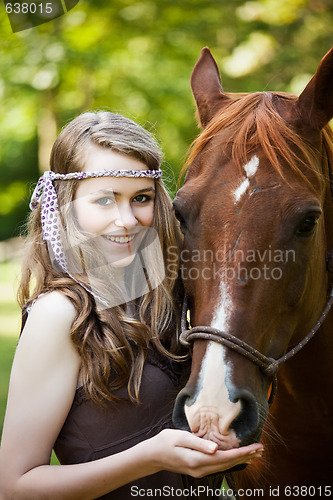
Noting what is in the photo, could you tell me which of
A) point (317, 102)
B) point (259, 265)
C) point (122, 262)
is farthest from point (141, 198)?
point (317, 102)

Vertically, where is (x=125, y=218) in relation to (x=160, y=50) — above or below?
below

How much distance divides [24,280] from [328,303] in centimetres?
140

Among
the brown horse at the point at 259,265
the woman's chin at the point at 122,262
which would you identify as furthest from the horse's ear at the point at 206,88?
the woman's chin at the point at 122,262

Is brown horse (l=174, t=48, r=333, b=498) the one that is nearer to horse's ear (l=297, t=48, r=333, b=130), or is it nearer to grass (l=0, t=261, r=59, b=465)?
horse's ear (l=297, t=48, r=333, b=130)

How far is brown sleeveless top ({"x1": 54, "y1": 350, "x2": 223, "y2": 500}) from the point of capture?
2.16 m

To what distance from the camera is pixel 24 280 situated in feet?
8.17

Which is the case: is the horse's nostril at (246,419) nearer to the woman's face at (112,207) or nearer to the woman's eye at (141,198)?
the woman's face at (112,207)

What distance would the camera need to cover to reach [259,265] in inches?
76.1

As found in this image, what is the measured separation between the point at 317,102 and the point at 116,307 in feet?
4.07

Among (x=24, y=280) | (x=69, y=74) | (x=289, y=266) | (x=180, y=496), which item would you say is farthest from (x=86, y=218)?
(x=69, y=74)

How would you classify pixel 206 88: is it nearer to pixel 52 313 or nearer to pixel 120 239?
pixel 120 239

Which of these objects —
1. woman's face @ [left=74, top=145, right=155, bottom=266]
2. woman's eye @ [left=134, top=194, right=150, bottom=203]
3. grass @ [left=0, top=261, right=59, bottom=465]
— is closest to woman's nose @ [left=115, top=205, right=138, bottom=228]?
woman's face @ [left=74, top=145, right=155, bottom=266]

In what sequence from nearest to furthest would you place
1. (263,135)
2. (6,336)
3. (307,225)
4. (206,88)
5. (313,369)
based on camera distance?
(307,225) < (263,135) < (313,369) < (206,88) < (6,336)

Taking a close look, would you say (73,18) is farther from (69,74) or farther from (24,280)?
(24,280)
